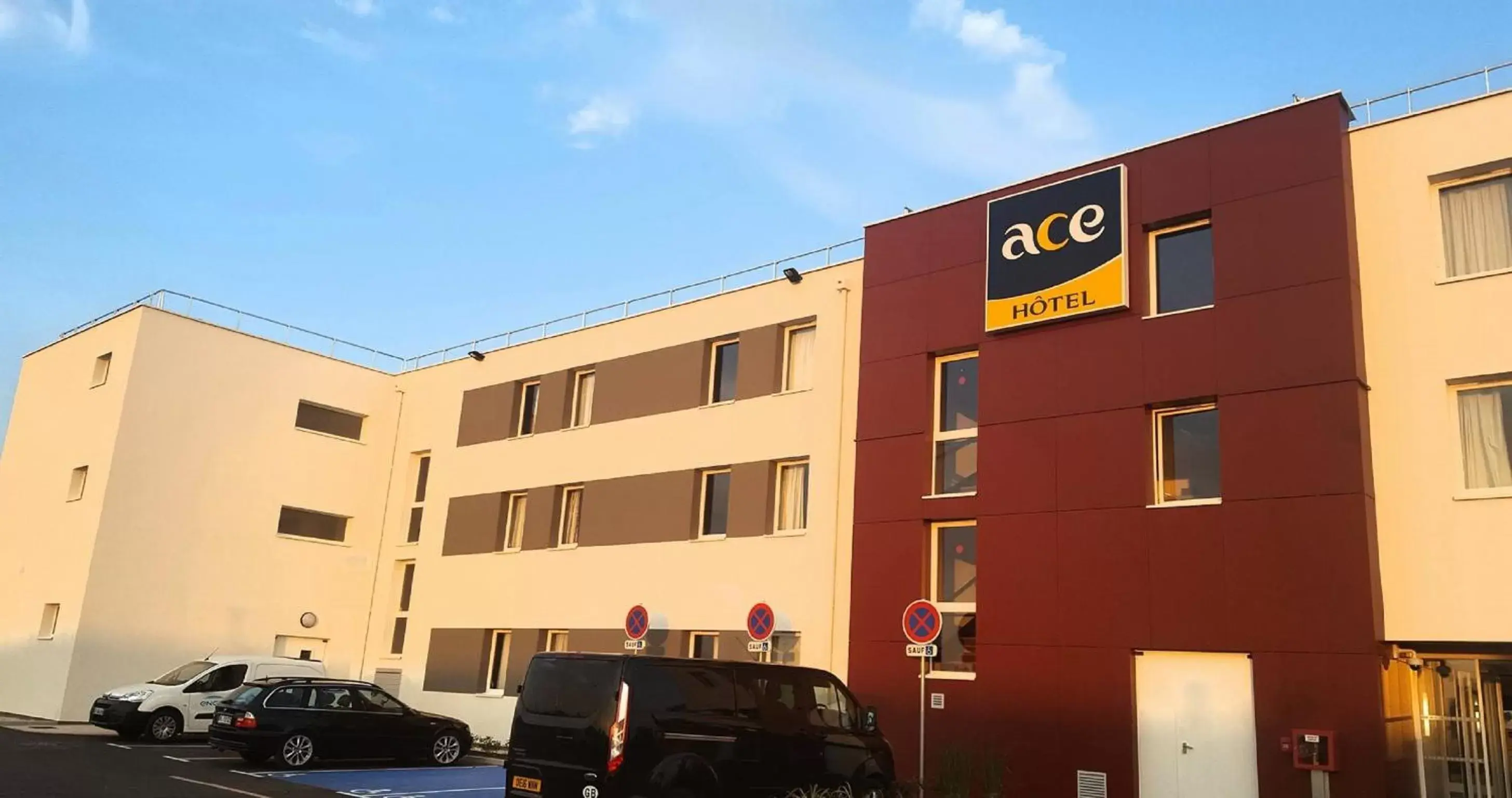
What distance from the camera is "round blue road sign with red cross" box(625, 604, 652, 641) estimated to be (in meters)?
17.4

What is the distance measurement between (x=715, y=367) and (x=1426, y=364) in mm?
12133

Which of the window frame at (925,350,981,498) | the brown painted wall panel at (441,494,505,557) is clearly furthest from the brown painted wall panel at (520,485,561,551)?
the window frame at (925,350,981,498)

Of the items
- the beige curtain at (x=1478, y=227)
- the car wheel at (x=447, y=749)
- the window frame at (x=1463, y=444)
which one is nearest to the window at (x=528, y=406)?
the car wheel at (x=447, y=749)

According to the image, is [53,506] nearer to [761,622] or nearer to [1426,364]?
[761,622]

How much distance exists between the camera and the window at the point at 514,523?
81.3 ft

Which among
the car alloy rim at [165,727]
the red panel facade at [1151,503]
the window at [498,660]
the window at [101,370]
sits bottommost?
the car alloy rim at [165,727]

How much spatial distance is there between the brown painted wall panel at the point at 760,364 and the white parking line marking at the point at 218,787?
33.5 feet

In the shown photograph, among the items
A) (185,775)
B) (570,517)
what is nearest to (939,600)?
(570,517)

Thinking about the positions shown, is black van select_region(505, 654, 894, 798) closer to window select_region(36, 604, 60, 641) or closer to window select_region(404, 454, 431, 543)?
window select_region(404, 454, 431, 543)

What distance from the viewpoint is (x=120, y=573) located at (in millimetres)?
24000

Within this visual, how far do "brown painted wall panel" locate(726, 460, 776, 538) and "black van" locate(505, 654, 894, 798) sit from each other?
716cm

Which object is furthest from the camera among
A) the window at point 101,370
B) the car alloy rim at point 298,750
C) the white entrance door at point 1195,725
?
the window at point 101,370

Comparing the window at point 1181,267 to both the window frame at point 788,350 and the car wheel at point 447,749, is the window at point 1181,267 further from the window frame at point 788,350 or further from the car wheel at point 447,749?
the car wheel at point 447,749

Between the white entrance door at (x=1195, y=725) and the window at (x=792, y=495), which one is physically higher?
the window at (x=792, y=495)
